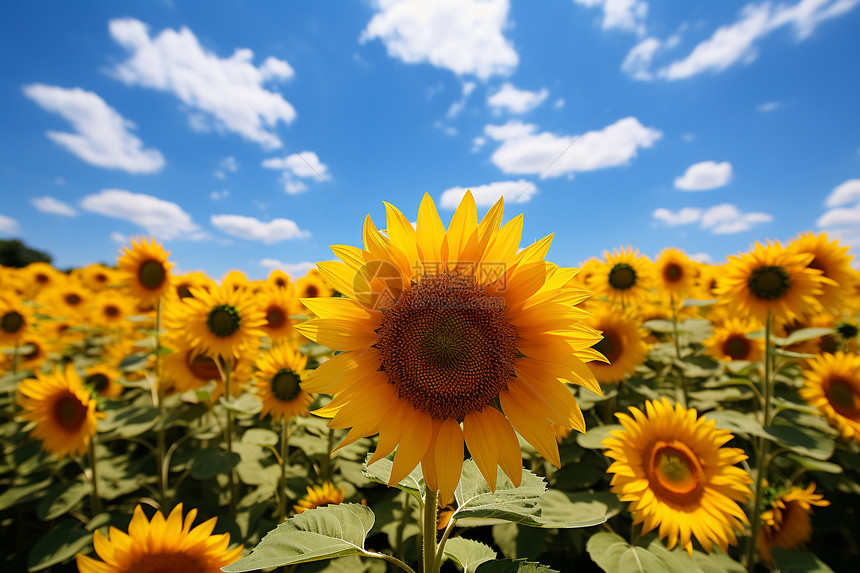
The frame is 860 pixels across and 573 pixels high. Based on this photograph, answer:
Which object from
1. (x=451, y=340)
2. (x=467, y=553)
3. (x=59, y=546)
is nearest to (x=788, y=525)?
(x=467, y=553)

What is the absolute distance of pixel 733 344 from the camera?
4.59m

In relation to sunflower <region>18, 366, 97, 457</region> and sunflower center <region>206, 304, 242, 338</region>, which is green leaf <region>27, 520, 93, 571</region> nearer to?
sunflower <region>18, 366, 97, 457</region>

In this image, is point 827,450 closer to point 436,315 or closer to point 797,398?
point 797,398

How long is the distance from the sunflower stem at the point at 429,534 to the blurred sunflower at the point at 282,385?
6.97 ft

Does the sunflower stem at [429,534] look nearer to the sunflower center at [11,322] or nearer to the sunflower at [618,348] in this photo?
the sunflower at [618,348]

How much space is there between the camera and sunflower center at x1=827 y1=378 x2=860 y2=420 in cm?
353

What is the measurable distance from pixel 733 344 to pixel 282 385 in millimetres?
4916

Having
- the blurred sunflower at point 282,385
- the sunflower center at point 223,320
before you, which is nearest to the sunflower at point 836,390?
the blurred sunflower at point 282,385

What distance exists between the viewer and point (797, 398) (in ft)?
12.9

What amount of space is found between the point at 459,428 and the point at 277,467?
102 inches

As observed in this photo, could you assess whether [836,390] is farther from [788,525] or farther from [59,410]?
[59,410]

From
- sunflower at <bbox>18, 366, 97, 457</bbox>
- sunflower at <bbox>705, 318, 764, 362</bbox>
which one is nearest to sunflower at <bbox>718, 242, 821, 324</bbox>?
sunflower at <bbox>705, 318, 764, 362</bbox>

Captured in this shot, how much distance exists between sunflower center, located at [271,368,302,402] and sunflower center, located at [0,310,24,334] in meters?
4.77

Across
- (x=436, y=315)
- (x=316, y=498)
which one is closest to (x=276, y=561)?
(x=436, y=315)
